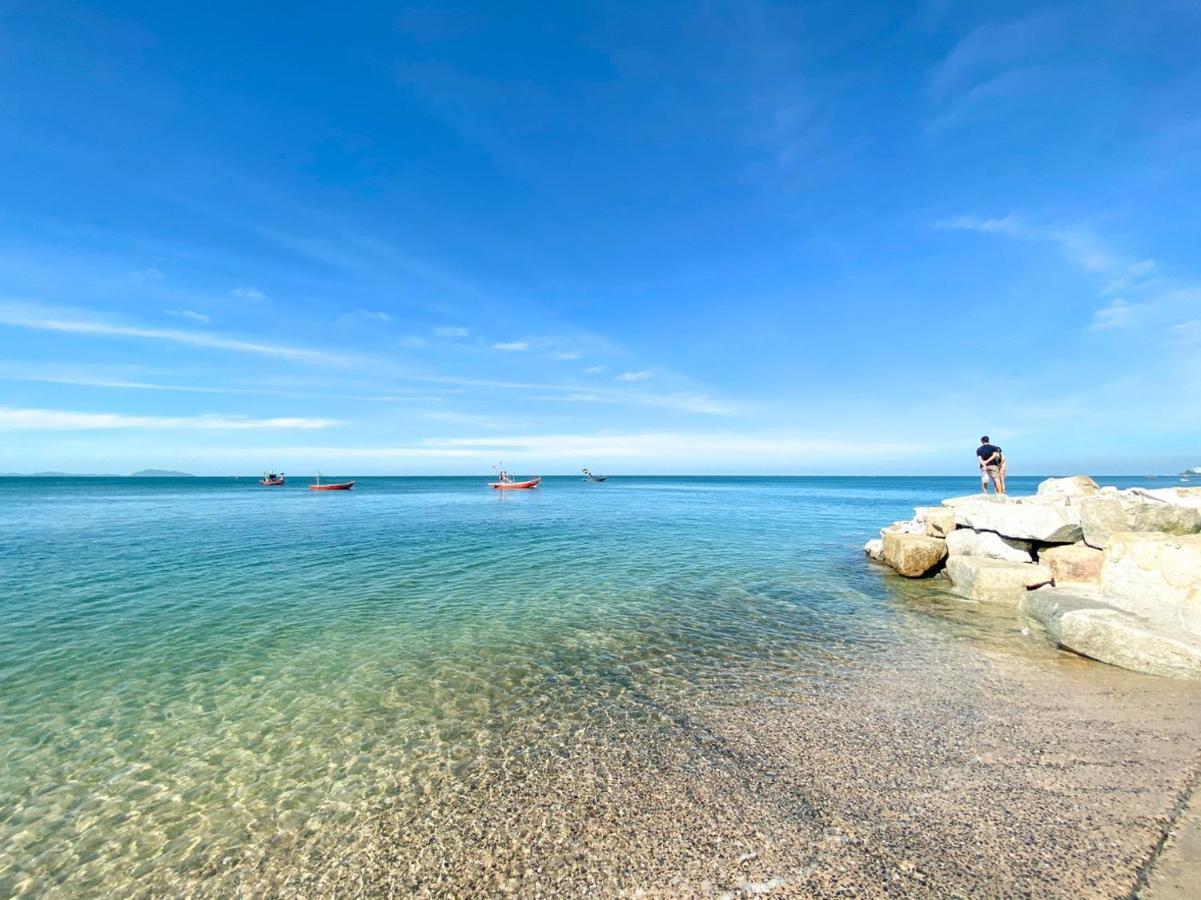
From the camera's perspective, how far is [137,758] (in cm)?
612

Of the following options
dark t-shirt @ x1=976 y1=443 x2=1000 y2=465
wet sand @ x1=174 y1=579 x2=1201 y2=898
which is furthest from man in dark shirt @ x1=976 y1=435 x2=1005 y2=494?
wet sand @ x1=174 y1=579 x2=1201 y2=898

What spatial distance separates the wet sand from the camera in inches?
162

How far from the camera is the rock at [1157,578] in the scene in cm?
809

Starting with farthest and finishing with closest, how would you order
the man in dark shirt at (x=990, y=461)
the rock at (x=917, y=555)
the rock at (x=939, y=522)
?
the man in dark shirt at (x=990, y=461) < the rock at (x=939, y=522) < the rock at (x=917, y=555)

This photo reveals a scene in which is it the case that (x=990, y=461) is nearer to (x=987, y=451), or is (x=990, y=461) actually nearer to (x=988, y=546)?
(x=987, y=451)

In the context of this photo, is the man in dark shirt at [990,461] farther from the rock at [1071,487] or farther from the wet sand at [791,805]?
the wet sand at [791,805]

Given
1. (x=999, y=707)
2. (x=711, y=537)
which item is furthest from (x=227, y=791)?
(x=711, y=537)

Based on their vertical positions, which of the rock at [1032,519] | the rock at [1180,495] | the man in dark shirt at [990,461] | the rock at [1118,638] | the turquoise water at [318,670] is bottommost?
the turquoise water at [318,670]

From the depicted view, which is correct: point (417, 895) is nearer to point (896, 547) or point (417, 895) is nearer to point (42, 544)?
point (896, 547)

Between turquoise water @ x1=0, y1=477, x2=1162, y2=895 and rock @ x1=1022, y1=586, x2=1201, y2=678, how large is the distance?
7.86 feet

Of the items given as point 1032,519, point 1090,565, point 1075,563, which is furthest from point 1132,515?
point 1032,519

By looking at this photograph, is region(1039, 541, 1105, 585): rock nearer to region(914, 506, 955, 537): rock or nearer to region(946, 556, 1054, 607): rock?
region(946, 556, 1054, 607): rock

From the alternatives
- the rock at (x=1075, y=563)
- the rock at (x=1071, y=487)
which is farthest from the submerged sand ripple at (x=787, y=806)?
the rock at (x=1071, y=487)

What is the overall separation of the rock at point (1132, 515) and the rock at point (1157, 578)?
84 cm
